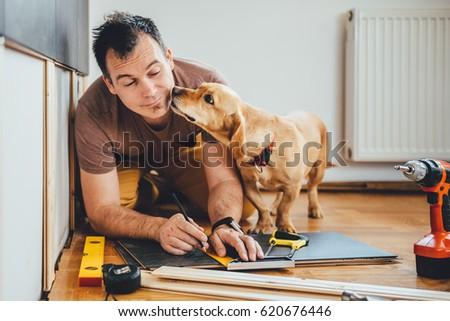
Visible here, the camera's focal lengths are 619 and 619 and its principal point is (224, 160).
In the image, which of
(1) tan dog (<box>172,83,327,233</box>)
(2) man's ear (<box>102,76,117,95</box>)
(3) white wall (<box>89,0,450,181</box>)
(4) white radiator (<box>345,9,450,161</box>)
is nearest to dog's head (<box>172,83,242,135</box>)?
(1) tan dog (<box>172,83,327,233</box>)

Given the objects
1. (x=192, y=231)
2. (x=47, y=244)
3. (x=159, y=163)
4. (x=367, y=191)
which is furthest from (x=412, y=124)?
(x=47, y=244)

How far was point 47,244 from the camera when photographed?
1.06 meters

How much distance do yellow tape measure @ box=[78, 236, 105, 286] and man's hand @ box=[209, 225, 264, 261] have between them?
0.23 m

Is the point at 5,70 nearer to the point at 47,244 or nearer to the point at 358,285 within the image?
the point at 47,244

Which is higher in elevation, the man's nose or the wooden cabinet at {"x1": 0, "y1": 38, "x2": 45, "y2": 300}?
the man's nose

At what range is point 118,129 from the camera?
4.95 feet

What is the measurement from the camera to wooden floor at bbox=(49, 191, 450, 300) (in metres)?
1.08

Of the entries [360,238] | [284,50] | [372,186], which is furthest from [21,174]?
[372,186]

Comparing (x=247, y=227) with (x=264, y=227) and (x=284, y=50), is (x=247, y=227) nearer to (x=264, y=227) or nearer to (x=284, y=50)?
(x=264, y=227)

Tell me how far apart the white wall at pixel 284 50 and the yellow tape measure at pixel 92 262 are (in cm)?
110

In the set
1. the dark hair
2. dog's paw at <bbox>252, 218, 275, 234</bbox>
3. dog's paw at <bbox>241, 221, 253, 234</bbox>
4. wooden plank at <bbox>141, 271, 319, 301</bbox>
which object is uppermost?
the dark hair

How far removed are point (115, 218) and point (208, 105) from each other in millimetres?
335

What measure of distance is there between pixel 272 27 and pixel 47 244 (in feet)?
5.20

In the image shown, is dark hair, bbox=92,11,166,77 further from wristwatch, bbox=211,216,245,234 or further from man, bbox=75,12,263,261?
wristwatch, bbox=211,216,245,234
